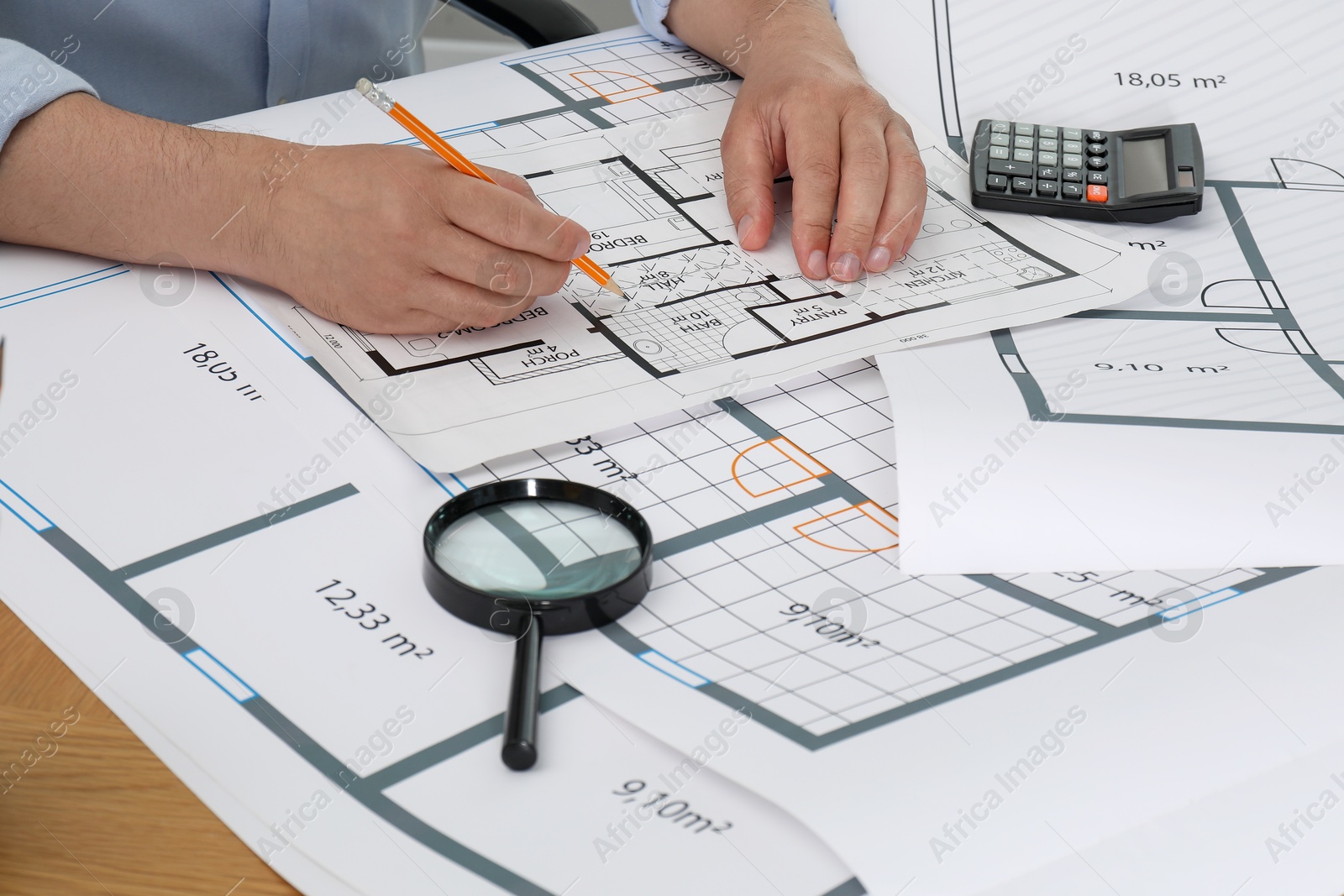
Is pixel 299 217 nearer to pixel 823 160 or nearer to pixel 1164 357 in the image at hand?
pixel 823 160

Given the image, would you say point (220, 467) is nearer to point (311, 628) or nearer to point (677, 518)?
point (311, 628)

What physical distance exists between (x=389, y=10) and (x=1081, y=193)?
895 mm

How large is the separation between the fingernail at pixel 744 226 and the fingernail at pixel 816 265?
0.06 m

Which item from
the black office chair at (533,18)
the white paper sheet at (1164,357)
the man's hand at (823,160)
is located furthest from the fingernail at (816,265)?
the black office chair at (533,18)

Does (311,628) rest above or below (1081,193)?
below

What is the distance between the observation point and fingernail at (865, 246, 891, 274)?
2.86ft

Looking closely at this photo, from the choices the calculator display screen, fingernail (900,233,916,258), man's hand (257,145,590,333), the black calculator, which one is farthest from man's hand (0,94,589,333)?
the calculator display screen

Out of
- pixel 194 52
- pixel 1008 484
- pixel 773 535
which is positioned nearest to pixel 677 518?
pixel 773 535

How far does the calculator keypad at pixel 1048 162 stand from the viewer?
3.18 feet

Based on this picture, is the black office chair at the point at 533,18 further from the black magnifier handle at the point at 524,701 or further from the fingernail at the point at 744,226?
the black magnifier handle at the point at 524,701

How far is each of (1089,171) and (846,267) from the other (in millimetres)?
294

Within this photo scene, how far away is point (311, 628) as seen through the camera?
542 mm

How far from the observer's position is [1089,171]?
39.0 inches

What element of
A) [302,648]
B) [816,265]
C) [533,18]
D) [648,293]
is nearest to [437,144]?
[648,293]
